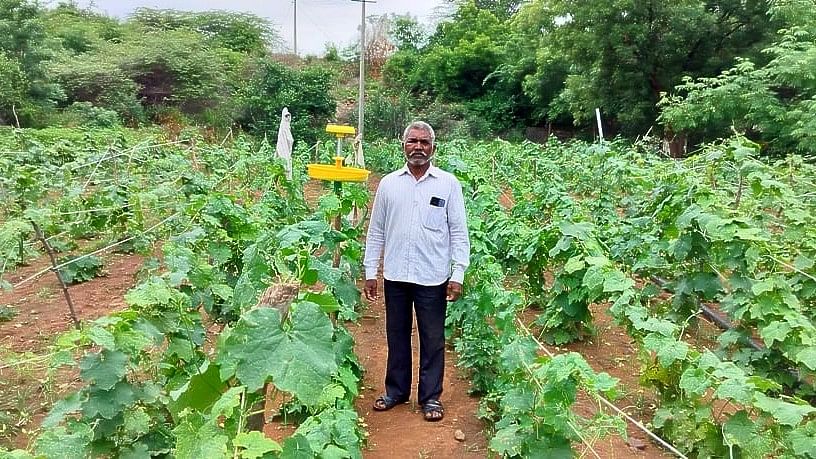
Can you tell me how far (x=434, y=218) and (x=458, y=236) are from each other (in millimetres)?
177

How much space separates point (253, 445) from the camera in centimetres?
195

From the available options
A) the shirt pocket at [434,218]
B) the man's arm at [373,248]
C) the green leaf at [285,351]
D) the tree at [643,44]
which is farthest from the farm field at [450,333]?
the tree at [643,44]

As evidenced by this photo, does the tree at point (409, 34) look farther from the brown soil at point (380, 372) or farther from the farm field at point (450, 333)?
the brown soil at point (380, 372)

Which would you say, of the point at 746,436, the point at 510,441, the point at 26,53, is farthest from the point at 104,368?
the point at 26,53

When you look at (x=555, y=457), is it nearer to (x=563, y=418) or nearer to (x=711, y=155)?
(x=563, y=418)

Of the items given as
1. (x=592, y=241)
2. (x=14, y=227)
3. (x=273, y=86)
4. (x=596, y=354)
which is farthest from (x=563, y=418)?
(x=273, y=86)

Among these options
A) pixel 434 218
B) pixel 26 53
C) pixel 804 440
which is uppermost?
pixel 26 53

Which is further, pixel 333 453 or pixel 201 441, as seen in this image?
pixel 333 453

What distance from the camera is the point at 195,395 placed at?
87.3 inches

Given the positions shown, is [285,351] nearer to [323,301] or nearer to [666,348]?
[323,301]

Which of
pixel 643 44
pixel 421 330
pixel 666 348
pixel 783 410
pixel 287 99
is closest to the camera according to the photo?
pixel 783 410

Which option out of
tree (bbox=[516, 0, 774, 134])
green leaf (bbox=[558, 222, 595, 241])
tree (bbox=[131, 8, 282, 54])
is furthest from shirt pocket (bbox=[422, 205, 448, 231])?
tree (bbox=[131, 8, 282, 54])

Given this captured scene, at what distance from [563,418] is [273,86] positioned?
27.5m

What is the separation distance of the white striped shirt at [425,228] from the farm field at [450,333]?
0.33 m
